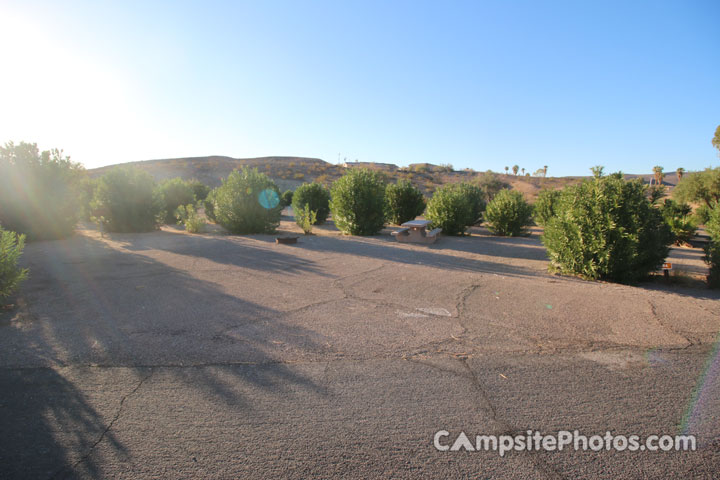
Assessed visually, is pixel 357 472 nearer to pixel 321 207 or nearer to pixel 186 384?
pixel 186 384

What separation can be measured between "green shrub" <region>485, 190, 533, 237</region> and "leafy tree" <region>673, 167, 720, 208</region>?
20544 millimetres

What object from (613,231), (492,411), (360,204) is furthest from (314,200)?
(492,411)

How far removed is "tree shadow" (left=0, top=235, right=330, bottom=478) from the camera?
94.7 inches

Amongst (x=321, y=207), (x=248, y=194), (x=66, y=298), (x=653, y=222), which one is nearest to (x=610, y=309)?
(x=653, y=222)

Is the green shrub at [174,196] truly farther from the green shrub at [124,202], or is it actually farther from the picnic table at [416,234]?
the picnic table at [416,234]

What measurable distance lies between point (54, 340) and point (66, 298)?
6.73 feet

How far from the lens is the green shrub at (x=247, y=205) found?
46.9 feet

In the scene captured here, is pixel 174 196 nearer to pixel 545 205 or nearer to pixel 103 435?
pixel 545 205

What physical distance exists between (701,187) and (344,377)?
36.5 meters

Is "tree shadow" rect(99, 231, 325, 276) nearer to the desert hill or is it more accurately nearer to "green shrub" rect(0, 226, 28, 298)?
"green shrub" rect(0, 226, 28, 298)

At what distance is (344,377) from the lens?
126 inches

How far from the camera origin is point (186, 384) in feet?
10.1

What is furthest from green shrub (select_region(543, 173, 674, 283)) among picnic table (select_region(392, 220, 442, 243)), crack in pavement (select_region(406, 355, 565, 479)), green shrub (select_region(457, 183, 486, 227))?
green shrub (select_region(457, 183, 486, 227))

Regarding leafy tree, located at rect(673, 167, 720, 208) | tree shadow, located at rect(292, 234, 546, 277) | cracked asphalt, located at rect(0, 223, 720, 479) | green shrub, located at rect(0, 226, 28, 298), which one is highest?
leafy tree, located at rect(673, 167, 720, 208)
